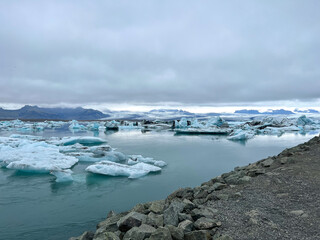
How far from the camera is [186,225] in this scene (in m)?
2.66

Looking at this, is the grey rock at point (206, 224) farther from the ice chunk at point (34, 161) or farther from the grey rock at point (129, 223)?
the ice chunk at point (34, 161)

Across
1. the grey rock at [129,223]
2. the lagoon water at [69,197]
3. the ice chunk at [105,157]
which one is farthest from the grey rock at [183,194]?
the ice chunk at [105,157]

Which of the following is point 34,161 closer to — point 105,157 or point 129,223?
point 105,157

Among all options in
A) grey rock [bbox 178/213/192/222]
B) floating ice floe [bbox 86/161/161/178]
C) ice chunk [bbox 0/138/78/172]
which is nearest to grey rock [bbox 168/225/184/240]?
grey rock [bbox 178/213/192/222]

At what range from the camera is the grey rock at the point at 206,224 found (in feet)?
8.63

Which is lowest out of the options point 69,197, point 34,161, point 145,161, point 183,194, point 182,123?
point 69,197

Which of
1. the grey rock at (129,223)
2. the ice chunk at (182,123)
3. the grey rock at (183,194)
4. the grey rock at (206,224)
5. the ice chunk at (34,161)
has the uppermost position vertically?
the ice chunk at (182,123)

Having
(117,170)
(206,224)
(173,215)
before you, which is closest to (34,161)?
(117,170)

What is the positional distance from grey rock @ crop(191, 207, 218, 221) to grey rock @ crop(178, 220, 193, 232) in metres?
0.25

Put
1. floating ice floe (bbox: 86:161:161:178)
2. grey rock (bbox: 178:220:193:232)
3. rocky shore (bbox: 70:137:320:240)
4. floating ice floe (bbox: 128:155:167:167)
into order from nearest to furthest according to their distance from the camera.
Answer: rocky shore (bbox: 70:137:320:240) < grey rock (bbox: 178:220:193:232) < floating ice floe (bbox: 86:161:161:178) < floating ice floe (bbox: 128:155:167:167)

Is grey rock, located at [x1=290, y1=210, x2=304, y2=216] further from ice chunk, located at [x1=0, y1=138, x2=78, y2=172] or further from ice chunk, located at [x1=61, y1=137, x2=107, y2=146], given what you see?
ice chunk, located at [x1=61, y1=137, x2=107, y2=146]

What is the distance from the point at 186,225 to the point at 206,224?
0.75 ft

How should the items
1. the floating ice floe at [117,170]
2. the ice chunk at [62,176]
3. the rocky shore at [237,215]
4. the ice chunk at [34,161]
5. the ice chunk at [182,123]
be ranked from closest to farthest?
the rocky shore at [237,215] < the ice chunk at [62,176] < the floating ice floe at [117,170] < the ice chunk at [34,161] < the ice chunk at [182,123]

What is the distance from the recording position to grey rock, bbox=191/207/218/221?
2.92 meters
